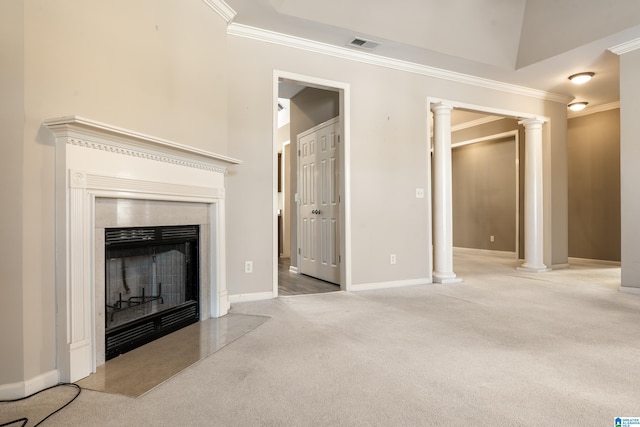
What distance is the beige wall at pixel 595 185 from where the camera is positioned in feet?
20.5

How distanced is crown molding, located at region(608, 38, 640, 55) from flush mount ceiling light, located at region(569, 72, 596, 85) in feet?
2.34

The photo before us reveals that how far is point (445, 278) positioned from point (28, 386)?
13.4 feet

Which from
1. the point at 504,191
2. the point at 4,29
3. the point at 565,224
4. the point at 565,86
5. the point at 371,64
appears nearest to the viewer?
the point at 4,29

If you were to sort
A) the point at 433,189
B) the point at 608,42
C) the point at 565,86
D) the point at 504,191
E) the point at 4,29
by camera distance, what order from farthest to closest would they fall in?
the point at 504,191 → the point at 565,86 → the point at 433,189 → the point at 608,42 → the point at 4,29

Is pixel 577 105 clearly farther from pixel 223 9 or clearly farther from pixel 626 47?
pixel 223 9

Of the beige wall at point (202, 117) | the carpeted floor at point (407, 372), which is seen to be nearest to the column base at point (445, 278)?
the beige wall at point (202, 117)

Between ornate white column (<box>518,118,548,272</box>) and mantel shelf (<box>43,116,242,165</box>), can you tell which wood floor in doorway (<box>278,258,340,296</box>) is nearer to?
mantel shelf (<box>43,116,242,165</box>)

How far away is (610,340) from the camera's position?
2.49m

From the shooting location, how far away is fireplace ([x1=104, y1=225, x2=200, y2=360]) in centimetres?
221

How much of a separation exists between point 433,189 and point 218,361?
3733 millimetres

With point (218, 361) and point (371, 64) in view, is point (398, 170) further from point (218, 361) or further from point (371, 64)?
point (218, 361)

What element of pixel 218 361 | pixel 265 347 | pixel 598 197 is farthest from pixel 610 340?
pixel 598 197

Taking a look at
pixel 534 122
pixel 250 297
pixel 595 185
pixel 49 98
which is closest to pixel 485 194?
pixel 595 185

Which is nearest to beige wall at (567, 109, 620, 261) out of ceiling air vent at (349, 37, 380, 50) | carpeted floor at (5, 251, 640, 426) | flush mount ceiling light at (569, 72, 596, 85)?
flush mount ceiling light at (569, 72, 596, 85)
